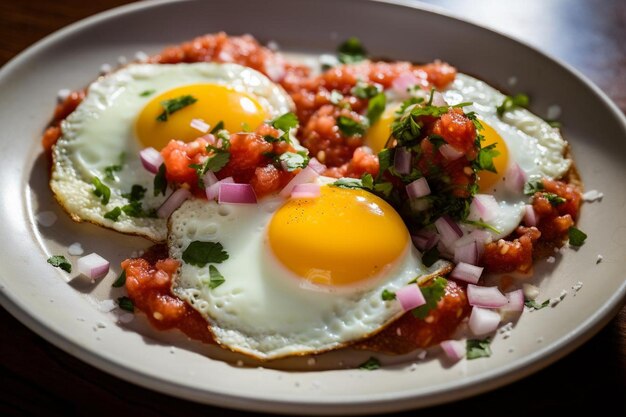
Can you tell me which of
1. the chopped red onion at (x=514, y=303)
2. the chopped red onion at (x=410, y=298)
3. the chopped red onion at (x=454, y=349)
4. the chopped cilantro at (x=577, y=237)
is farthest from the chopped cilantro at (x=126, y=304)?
the chopped cilantro at (x=577, y=237)

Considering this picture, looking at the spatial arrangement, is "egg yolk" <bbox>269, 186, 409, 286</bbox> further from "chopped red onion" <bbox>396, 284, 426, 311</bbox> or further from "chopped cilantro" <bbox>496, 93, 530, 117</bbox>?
"chopped cilantro" <bbox>496, 93, 530, 117</bbox>

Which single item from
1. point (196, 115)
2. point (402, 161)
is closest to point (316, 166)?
point (402, 161)

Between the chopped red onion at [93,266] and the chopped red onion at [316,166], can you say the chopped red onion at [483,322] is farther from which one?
the chopped red onion at [93,266]

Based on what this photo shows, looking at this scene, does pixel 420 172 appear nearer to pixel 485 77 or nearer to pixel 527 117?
pixel 527 117

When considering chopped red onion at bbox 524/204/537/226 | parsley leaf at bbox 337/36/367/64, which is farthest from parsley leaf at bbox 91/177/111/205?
chopped red onion at bbox 524/204/537/226

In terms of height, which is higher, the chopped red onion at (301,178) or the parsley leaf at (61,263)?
the chopped red onion at (301,178)

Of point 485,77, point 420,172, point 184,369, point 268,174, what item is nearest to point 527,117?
point 485,77
